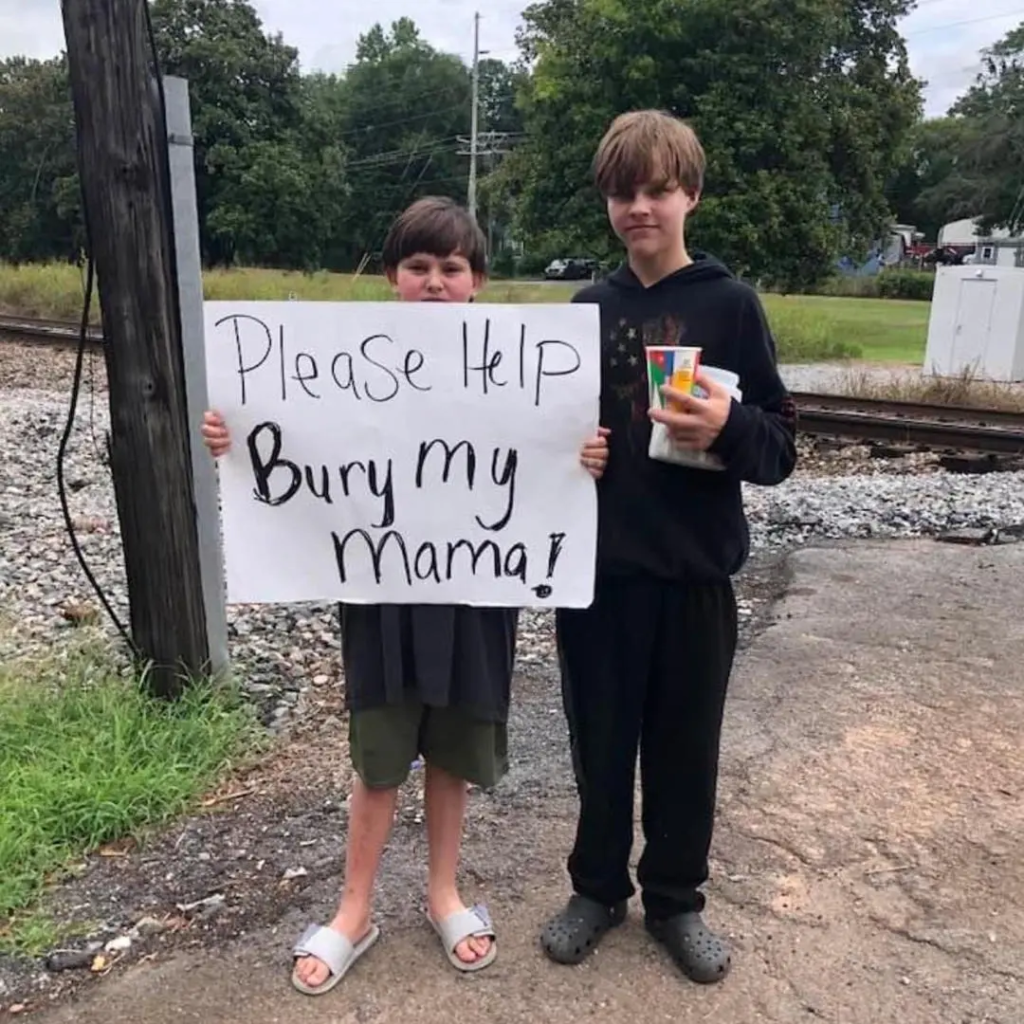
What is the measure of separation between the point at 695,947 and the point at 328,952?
2.86ft

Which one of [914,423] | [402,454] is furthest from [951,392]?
[402,454]

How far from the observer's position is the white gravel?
15.3ft

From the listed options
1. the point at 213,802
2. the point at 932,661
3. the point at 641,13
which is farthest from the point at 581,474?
the point at 641,13

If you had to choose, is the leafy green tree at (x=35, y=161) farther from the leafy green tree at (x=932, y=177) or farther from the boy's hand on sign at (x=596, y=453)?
the leafy green tree at (x=932, y=177)

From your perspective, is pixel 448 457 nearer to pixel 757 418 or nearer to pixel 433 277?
pixel 433 277

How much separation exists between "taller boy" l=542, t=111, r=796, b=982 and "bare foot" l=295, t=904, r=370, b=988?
450mm

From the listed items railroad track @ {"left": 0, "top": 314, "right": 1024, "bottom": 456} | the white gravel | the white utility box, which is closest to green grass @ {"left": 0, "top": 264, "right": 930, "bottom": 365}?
the white utility box

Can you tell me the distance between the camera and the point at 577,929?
2.63 meters

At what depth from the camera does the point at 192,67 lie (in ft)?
150

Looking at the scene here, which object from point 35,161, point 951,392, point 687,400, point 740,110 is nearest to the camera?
point 687,400

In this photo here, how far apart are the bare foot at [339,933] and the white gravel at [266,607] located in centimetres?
152

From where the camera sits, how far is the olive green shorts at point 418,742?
8.14 feet

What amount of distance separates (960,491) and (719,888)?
18.7ft

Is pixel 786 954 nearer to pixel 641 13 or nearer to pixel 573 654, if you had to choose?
pixel 573 654
